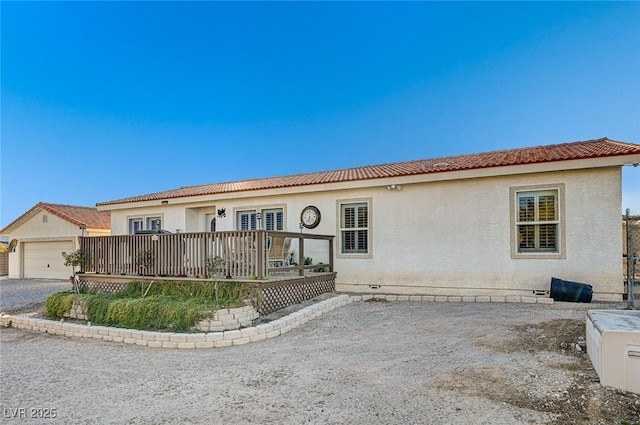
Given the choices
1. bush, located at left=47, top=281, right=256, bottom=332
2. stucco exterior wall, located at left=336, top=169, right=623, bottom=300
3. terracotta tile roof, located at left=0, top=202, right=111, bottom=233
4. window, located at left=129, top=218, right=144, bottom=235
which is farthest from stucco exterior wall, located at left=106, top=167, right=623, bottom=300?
terracotta tile roof, located at left=0, top=202, right=111, bottom=233

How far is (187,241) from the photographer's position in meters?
8.79

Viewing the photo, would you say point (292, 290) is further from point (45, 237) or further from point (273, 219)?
point (45, 237)

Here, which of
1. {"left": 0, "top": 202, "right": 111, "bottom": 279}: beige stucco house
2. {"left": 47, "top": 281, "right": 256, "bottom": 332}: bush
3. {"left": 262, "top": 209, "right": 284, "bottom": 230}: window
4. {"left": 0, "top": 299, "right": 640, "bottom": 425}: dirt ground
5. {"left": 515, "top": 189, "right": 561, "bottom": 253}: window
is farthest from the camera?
{"left": 0, "top": 202, "right": 111, "bottom": 279}: beige stucco house

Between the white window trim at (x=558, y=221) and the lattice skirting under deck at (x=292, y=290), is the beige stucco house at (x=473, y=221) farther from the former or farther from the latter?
the lattice skirting under deck at (x=292, y=290)

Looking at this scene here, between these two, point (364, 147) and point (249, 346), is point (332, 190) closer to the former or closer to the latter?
point (249, 346)

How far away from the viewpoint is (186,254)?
28.7ft

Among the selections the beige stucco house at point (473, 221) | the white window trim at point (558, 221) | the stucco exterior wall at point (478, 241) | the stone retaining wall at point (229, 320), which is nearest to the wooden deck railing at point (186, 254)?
the stone retaining wall at point (229, 320)

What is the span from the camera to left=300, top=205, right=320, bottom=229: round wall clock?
450 inches

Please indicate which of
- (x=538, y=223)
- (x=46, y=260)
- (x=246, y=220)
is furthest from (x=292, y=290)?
(x=46, y=260)

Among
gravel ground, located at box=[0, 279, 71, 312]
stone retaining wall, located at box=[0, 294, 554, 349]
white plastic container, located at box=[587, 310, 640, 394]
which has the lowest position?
gravel ground, located at box=[0, 279, 71, 312]

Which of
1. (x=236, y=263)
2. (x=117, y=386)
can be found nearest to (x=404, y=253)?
(x=236, y=263)

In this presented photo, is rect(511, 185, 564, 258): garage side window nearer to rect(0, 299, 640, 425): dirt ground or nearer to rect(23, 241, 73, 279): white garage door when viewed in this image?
rect(0, 299, 640, 425): dirt ground

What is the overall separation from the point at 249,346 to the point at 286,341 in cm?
63

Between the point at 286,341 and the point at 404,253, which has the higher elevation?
the point at 404,253
